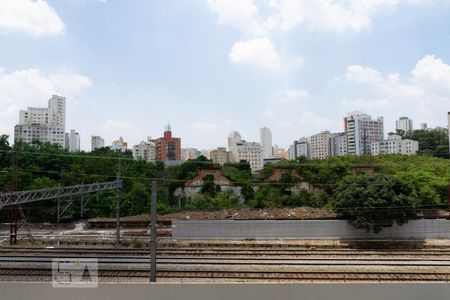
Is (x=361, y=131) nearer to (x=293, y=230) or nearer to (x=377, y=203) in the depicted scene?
(x=293, y=230)

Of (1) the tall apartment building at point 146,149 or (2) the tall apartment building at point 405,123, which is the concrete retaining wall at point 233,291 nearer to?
(1) the tall apartment building at point 146,149

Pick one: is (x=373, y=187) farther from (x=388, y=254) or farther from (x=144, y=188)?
(x=144, y=188)

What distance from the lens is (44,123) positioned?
292ft

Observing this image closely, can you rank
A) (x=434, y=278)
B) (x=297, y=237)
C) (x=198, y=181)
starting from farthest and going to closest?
(x=198, y=181) < (x=297, y=237) < (x=434, y=278)

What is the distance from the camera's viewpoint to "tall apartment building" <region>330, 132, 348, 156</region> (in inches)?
3266

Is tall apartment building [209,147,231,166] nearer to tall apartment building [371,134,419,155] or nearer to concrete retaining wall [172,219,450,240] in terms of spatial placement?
tall apartment building [371,134,419,155]

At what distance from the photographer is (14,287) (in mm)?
7945

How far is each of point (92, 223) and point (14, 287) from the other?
52.8 ft

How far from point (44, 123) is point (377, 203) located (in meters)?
88.6

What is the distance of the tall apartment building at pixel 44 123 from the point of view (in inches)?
2784

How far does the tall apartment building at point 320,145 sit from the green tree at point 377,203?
7261 centimetres

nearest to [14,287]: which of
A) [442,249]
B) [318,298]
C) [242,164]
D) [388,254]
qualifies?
[318,298]

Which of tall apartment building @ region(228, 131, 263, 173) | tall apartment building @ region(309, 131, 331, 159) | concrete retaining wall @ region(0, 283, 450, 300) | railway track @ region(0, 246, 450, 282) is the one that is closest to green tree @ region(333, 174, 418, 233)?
railway track @ region(0, 246, 450, 282)

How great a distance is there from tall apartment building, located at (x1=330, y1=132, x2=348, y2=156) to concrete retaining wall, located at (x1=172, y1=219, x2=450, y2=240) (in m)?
64.1
